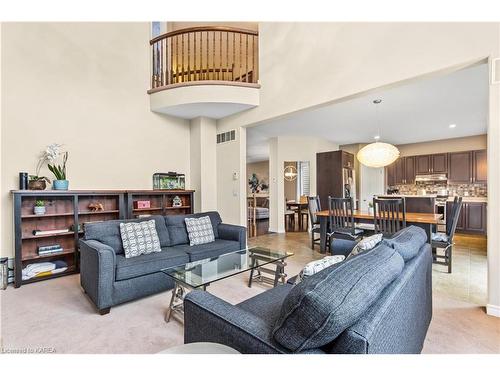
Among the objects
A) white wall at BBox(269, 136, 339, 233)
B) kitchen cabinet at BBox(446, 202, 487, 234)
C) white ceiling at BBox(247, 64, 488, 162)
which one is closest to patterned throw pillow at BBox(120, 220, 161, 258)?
white ceiling at BBox(247, 64, 488, 162)

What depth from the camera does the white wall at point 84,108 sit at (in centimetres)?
333

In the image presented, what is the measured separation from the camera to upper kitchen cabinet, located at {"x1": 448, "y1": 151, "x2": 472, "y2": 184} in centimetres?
638

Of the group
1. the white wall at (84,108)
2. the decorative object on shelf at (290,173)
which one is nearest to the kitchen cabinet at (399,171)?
the decorative object on shelf at (290,173)

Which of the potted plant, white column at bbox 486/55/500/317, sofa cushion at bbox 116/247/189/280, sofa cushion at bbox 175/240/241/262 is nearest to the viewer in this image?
white column at bbox 486/55/500/317

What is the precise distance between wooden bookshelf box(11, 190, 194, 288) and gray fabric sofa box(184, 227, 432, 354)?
2.96m

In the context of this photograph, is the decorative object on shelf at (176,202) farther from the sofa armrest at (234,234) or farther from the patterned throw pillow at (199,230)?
the sofa armrest at (234,234)

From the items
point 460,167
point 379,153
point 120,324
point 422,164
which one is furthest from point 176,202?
point 460,167

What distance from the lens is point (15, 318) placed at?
2.27 m

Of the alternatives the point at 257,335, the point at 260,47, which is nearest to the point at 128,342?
the point at 257,335

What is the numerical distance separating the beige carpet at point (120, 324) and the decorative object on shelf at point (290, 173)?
4.90m

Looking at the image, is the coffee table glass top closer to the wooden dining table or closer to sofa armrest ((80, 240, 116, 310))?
sofa armrest ((80, 240, 116, 310))
